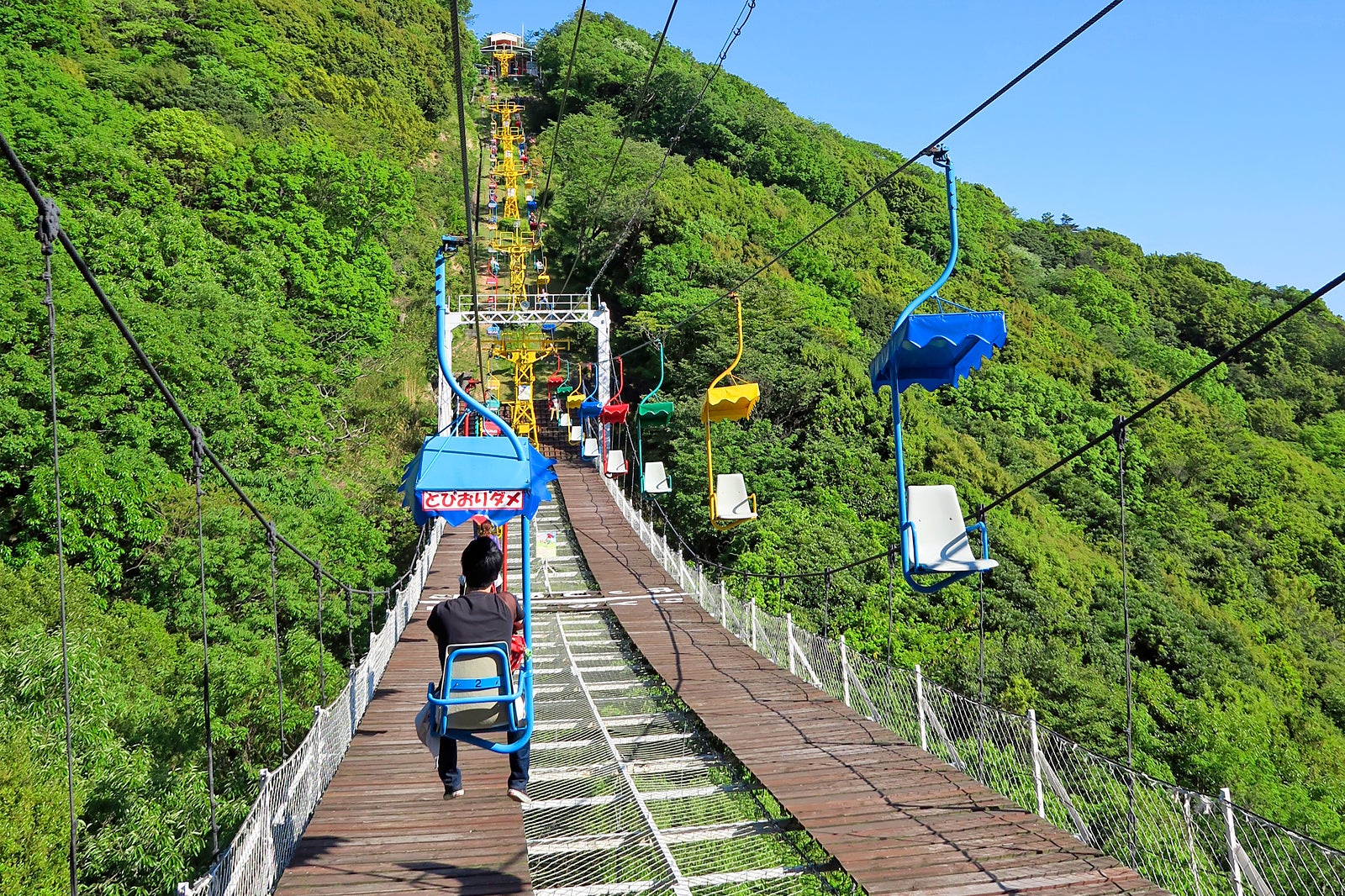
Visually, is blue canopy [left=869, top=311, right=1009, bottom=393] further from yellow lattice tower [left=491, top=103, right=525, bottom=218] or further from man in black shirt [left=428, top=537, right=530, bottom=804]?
yellow lattice tower [left=491, top=103, right=525, bottom=218]

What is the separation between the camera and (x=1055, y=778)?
18.5 feet

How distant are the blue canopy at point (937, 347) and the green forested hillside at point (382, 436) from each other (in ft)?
22.8

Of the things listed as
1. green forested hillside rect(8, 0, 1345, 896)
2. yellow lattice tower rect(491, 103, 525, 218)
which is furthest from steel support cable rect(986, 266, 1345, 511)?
yellow lattice tower rect(491, 103, 525, 218)

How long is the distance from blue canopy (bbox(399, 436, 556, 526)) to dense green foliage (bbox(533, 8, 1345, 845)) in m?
11.5

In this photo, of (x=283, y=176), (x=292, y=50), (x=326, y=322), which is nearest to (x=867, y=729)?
(x=326, y=322)

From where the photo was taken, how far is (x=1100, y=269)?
50344 millimetres

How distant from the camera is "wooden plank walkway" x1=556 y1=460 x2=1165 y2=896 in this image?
4941mm

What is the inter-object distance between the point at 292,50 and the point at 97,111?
16.6 meters

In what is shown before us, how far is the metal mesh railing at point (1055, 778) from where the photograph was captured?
4.65 meters

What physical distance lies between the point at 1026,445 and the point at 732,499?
14587mm

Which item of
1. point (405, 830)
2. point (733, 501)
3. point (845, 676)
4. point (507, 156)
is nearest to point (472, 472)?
point (405, 830)

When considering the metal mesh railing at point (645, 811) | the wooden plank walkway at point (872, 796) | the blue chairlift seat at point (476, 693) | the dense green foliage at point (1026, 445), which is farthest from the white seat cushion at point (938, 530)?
the dense green foliage at point (1026, 445)

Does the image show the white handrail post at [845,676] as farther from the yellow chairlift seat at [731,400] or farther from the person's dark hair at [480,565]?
the person's dark hair at [480,565]

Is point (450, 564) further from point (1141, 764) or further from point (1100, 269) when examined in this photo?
point (1100, 269)
